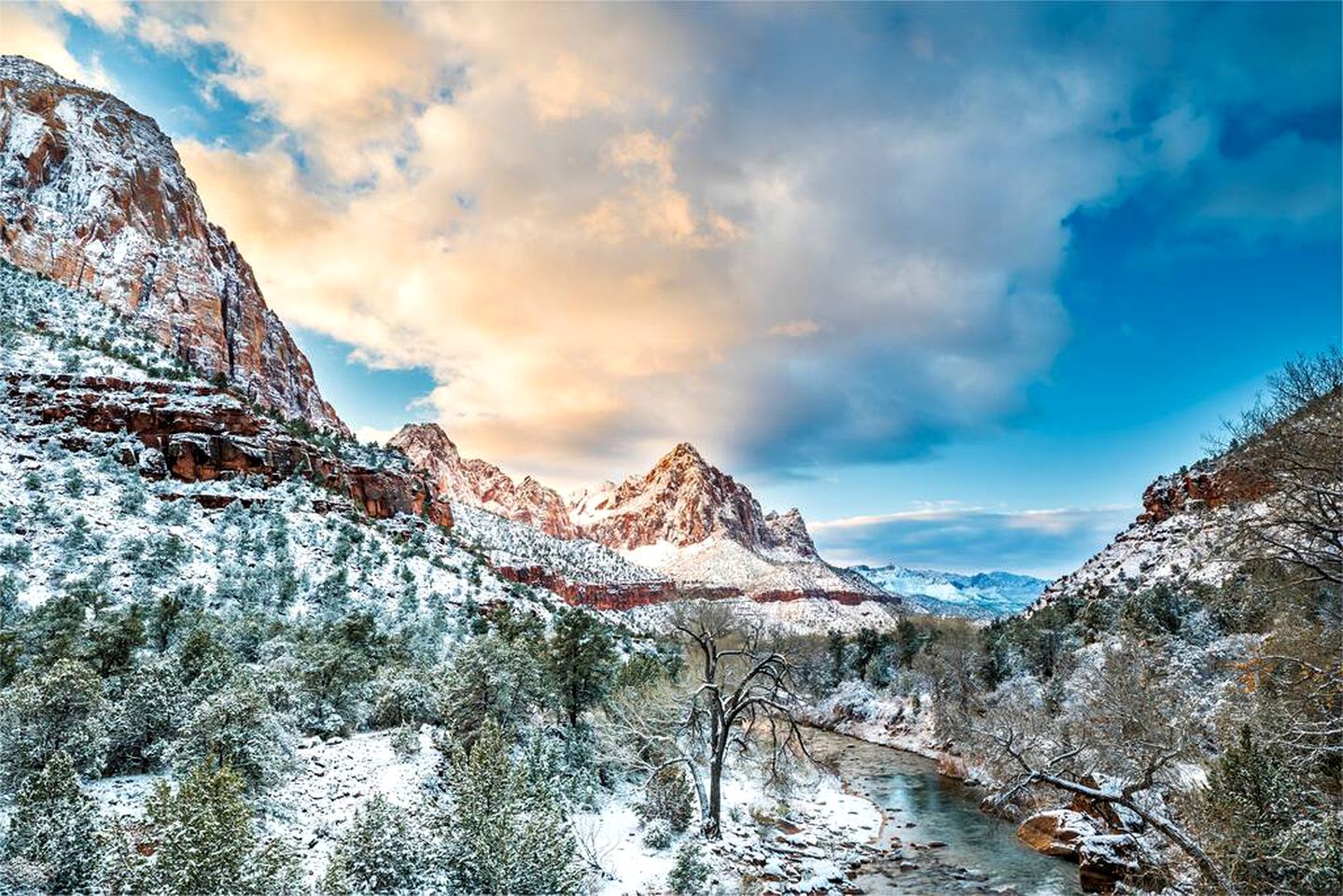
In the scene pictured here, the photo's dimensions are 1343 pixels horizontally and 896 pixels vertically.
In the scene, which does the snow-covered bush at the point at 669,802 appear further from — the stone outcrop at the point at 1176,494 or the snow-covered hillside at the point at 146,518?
the stone outcrop at the point at 1176,494

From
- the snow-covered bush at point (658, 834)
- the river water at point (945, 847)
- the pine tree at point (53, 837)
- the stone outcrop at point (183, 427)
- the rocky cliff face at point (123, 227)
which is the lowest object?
the river water at point (945, 847)

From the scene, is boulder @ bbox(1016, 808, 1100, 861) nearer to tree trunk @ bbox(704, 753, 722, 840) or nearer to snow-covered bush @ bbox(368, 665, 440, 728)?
tree trunk @ bbox(704, 753, 722, 840)

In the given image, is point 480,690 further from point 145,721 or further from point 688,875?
point 688,875

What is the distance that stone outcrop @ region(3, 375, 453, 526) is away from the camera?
47938mm

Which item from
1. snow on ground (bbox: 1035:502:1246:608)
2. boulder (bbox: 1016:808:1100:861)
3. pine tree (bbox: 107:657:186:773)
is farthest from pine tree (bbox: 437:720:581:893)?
snow on ground (bbox: 1035:502:1246:608)

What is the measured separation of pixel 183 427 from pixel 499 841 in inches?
2330

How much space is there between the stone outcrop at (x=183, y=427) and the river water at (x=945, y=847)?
55.7 m

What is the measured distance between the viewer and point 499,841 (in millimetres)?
11031

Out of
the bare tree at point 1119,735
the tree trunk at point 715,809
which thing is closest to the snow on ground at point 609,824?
the tree trunk at point 715,809

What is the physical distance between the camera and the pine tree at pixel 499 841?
10.7 meters

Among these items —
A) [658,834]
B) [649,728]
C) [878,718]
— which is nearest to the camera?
[658,834]

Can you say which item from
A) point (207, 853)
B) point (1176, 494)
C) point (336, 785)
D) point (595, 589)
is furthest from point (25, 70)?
point (1176, 494)

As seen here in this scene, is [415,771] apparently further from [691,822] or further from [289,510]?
[289,510]

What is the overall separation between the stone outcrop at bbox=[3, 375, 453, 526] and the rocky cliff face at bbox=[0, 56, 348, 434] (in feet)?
67.3
